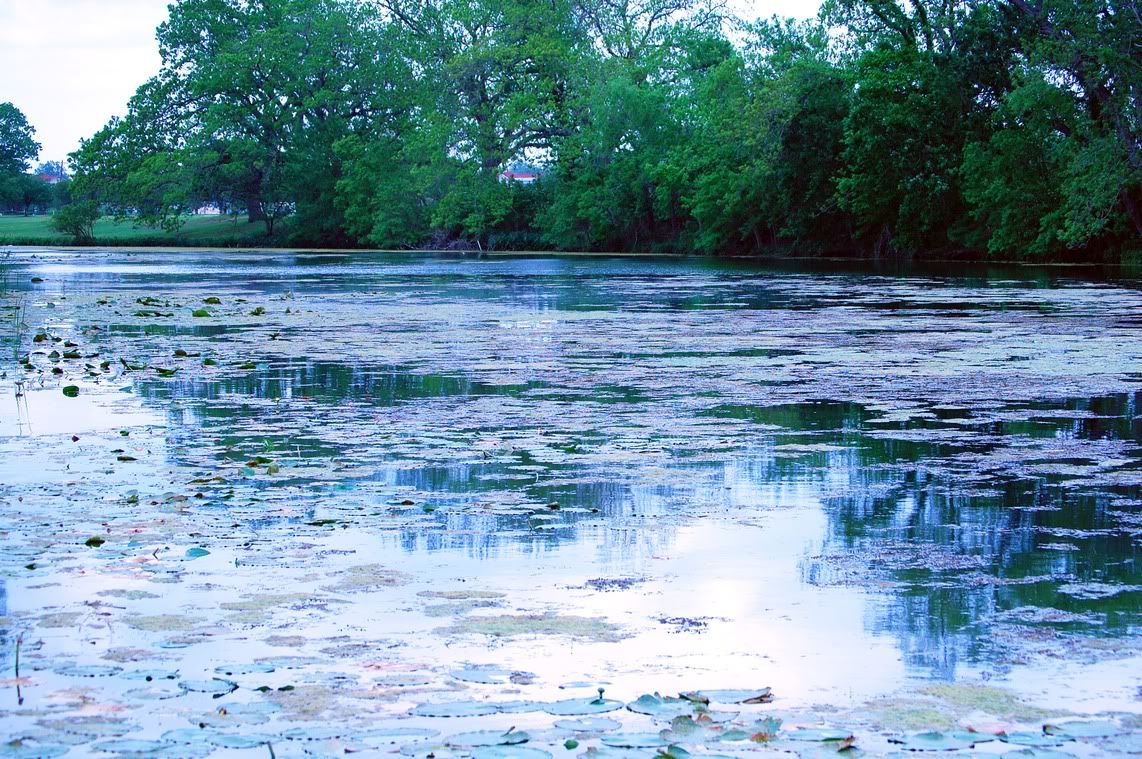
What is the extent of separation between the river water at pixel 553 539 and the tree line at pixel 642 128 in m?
27.5

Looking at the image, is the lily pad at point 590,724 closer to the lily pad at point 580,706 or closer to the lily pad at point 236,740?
the lily pad at point 580,706

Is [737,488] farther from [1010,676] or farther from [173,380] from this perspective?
[173,380]

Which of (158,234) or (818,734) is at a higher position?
(158,234)

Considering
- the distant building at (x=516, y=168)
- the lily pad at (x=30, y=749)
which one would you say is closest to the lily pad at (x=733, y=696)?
the lily pad at (x=30, y=749)

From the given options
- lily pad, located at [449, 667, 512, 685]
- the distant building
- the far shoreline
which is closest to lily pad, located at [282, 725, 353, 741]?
lily pad, located at [449, 667, 512, 685]

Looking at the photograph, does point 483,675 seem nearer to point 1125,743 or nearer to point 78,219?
point 1125,743

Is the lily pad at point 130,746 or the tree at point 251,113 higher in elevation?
the tree at point 251,113

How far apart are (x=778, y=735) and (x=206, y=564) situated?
8.55 feet

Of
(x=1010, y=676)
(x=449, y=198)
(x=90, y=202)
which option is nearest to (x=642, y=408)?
(x=1010, y=676)

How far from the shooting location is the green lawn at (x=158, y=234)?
74125mm

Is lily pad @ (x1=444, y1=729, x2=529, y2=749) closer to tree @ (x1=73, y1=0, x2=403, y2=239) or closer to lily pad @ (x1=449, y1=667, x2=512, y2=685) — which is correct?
lily pad @ (x1=449, y1=667, x2=512, y2=685)

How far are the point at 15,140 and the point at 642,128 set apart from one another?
11018 centimetres

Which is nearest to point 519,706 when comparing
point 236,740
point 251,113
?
point 236,740

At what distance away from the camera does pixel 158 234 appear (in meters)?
78.6
